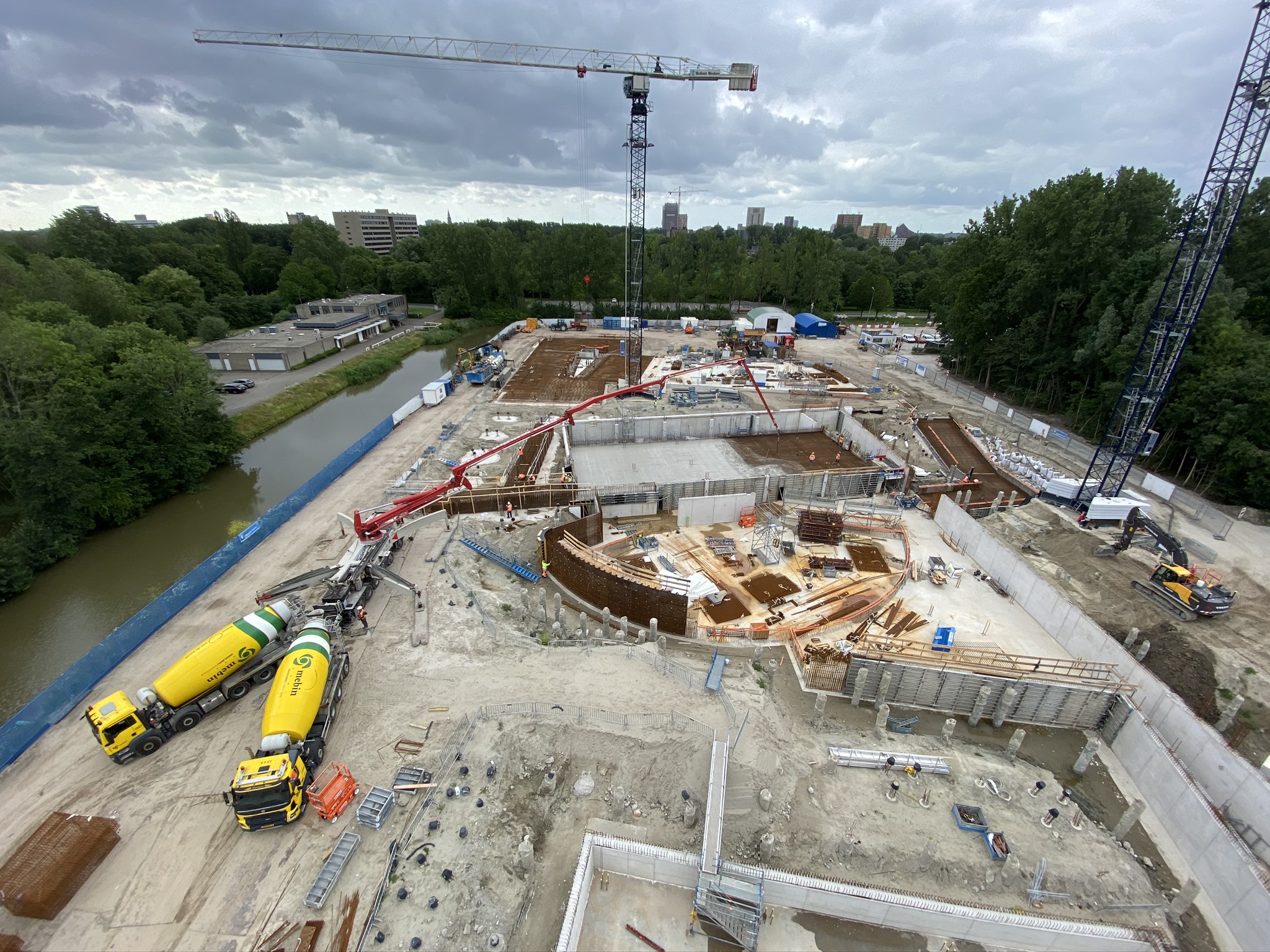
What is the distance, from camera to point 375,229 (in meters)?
159

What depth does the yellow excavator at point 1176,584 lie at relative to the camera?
19.7m

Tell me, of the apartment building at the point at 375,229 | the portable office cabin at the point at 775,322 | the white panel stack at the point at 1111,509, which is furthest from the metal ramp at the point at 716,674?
the apartment building at the point at 375,229

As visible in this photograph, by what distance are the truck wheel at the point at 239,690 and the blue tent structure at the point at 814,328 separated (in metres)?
68.9

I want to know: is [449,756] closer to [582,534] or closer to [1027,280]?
[582,534]

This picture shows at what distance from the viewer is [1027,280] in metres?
41.0

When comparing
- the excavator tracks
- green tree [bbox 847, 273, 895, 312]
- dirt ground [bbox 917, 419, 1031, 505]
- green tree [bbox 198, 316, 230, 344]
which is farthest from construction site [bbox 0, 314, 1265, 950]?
green tree [bbox 847, 273, 895, 312]

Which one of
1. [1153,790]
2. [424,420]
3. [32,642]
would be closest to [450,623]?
[32,642]

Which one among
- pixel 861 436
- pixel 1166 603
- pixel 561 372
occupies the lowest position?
pixel 1166 603

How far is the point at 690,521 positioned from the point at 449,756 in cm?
1577

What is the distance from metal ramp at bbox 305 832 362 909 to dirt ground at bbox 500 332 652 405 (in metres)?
35.6

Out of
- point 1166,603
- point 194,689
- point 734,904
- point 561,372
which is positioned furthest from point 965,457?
point 194,689

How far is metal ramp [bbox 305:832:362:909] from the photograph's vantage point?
10273 millimetres

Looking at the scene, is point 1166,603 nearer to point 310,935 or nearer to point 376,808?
point 376,808

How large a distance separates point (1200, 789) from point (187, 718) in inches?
1057
